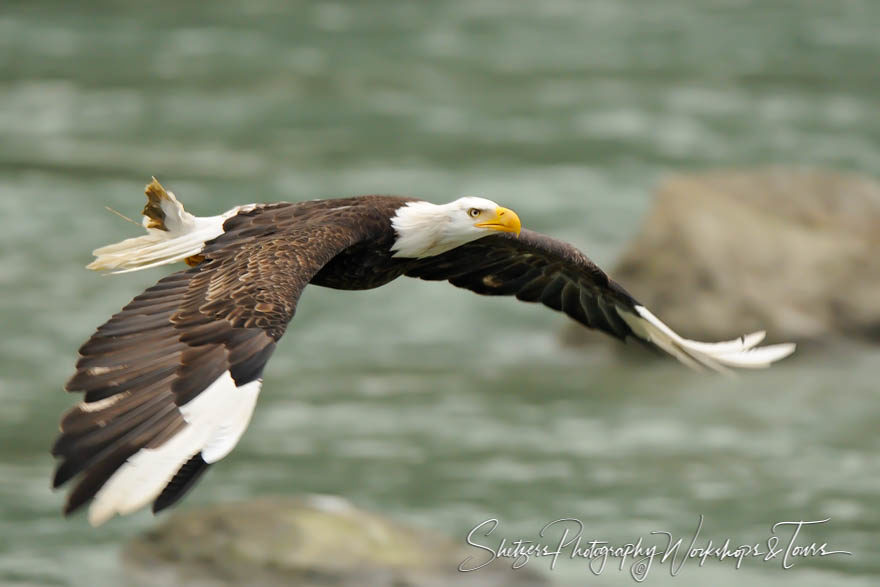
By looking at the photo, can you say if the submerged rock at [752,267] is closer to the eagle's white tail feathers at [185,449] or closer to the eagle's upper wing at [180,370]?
the eagle's upper wing at [180,370]

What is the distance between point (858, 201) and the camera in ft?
55.6

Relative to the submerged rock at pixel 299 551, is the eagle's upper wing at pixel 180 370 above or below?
above

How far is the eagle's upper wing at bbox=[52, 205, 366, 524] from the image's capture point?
6781mm

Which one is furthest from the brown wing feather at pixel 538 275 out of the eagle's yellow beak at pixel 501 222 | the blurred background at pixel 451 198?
the blurred background at pixel 451 198

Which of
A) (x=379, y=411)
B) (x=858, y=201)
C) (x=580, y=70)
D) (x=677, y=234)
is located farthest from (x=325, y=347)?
(x=580, y=70)

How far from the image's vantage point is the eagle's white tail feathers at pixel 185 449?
6672mm

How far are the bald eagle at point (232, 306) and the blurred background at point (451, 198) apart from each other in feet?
8.13

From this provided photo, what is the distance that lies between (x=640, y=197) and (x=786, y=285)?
5196 mm

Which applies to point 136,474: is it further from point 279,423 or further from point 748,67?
point 748,67

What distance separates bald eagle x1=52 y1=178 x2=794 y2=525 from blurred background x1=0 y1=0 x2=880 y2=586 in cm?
248

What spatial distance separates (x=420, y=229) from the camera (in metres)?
8.92

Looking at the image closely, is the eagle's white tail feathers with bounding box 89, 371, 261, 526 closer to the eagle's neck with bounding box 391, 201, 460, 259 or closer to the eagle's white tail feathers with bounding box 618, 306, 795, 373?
the eagle's neck with bounding box 391, 201, 460, 259

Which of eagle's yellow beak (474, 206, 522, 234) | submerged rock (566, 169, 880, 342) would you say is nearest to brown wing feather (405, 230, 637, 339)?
eagle's yellow beak (474, 206, 522, 234)

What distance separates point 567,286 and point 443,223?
51.2 inches
